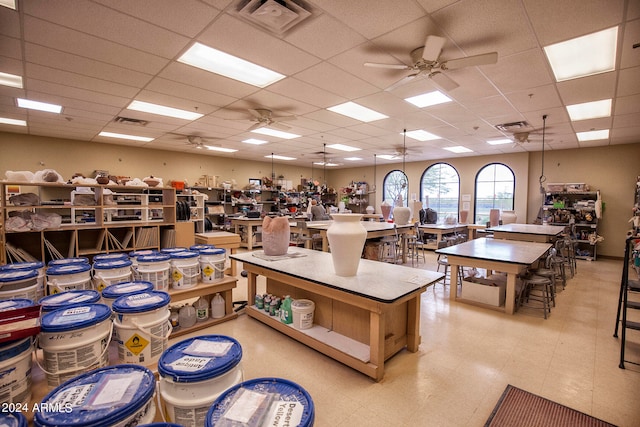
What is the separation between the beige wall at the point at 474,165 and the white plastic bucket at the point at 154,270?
684 cm

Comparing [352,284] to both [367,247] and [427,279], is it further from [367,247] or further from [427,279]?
[367,247]

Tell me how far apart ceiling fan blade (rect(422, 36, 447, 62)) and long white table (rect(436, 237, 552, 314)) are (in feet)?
8.66

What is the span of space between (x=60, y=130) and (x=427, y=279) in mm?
8072

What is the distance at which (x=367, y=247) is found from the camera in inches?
265

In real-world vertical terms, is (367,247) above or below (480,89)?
below

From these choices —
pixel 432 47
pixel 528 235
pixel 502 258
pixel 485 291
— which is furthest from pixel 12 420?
pixel 528 235

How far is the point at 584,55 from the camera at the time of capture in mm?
3086

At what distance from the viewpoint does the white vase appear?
258 centimetres

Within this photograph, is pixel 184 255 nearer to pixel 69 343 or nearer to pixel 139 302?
pixel 139 302

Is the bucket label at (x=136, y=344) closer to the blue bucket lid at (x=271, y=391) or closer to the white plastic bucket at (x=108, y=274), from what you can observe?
the blue bucket lid at (x=271, y=391)

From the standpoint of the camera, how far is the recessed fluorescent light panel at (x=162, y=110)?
4.76 metres

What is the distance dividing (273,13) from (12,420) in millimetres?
2748

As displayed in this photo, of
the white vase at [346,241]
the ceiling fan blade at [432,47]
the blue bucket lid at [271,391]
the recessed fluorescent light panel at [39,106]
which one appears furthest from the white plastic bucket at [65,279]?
the recessed fluorescent light panel at [39,106]

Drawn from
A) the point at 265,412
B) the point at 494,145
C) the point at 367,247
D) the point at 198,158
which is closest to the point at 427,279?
the point at 265,412
